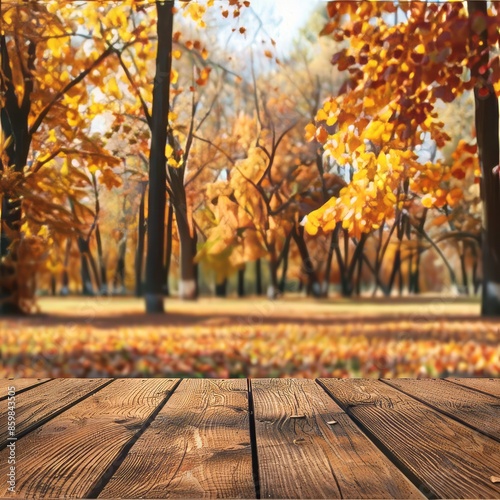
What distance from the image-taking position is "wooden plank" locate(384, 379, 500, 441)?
66.4 inches

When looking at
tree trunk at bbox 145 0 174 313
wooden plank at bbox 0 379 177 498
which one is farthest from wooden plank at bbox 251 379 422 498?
tree trunk at bbox 145 0 174 313

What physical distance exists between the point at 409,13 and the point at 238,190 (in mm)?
958

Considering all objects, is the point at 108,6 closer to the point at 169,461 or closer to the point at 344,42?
the point at 344,42

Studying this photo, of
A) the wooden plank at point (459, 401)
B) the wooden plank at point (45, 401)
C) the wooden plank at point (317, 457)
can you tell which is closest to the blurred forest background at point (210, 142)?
the wooden plank at point (45, 401)

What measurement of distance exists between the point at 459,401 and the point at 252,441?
0.84 metres

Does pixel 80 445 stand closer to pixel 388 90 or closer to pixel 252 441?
pixel 252 441

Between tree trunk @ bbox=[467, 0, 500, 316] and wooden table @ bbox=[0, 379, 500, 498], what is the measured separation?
0.46 metres

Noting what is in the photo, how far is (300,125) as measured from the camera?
246 centimetres

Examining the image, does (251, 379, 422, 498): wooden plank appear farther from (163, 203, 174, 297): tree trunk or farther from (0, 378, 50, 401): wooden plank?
(0, 378, 50, 401): wooden plank

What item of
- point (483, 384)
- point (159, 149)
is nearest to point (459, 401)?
point (483, 384)

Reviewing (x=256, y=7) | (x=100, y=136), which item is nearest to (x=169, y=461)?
(x=100, y=136)

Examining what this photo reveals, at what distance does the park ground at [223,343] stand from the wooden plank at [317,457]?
0.56m

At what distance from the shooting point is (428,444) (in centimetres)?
147

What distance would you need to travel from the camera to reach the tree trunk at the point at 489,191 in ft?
8.39
